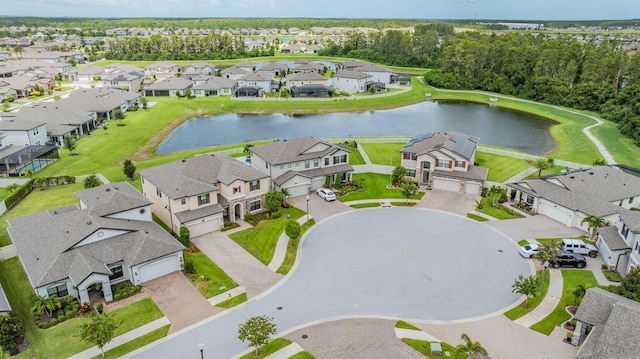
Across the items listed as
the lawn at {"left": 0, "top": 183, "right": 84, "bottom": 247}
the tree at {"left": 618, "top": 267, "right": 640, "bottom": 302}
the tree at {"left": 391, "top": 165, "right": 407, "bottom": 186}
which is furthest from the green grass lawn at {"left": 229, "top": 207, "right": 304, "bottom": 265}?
the tree at {"left": 618, "top": 267, "right": 640, "bottom": 302}

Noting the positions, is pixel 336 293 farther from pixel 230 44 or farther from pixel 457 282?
pixel 230 44

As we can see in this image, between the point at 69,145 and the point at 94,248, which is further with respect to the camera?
the point at 69,145

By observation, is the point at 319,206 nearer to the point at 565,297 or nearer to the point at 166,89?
the point at 565,297

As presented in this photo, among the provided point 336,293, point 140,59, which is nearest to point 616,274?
point 336,293


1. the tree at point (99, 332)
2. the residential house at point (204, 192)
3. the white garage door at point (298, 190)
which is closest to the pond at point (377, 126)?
the residential house at point (204, 192)

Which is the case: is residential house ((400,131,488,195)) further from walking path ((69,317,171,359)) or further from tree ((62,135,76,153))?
tree ((62,135,76,153))

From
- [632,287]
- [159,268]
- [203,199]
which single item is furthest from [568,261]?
[159,268]

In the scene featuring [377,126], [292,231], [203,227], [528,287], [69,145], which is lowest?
[377,126]
